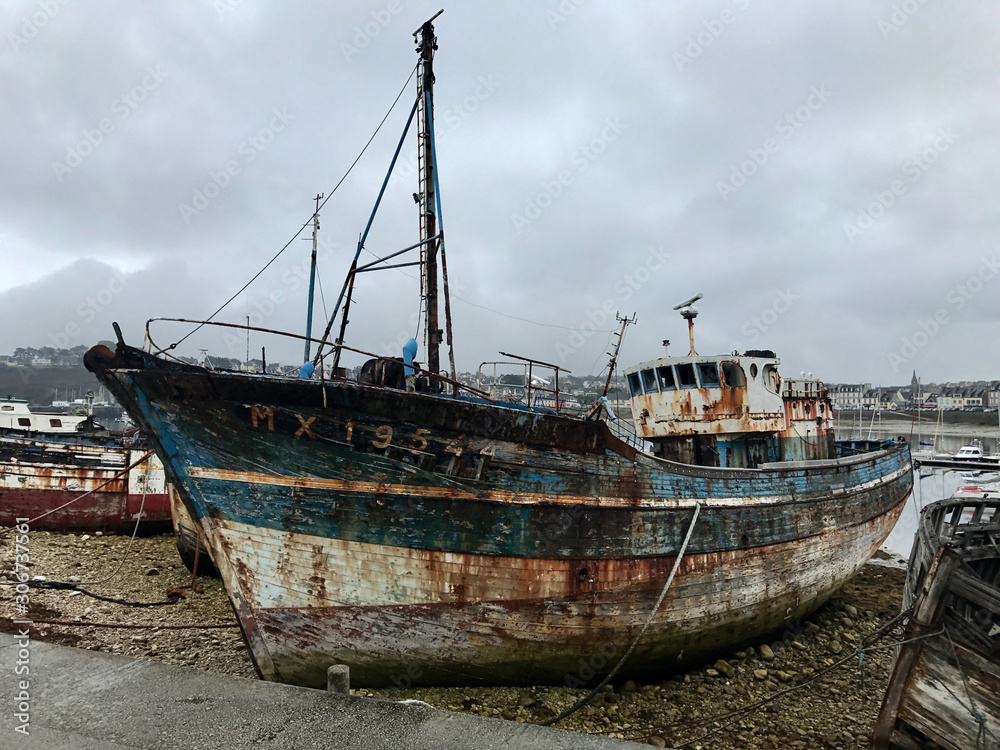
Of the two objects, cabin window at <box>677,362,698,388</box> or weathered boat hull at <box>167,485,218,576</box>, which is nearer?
cabin window at <box>677,362,698,388</box>

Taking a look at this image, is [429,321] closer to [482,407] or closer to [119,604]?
[482,407]

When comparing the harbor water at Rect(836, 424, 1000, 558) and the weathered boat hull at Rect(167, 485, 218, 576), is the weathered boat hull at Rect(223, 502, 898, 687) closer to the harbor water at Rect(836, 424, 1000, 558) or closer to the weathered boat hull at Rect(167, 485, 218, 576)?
the weathered boat hull at Rect(167, 485, 218, 576)

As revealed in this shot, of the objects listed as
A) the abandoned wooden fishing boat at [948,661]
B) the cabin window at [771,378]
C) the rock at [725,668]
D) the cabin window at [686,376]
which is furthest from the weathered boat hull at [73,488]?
the abandoned wooden fishing boat at [948,661]

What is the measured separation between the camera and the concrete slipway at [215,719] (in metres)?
4.20

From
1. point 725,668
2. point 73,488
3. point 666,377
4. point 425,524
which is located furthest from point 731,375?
point 73,488

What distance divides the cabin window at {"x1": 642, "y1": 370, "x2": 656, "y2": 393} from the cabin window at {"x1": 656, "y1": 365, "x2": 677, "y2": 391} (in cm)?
17

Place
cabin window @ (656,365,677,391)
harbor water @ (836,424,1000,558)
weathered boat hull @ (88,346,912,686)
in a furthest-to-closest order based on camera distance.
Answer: harbor water @ (836,424,1000,558), cabin window @ (656,365,677,391), weathered boat hull @ (88,346,912,686)

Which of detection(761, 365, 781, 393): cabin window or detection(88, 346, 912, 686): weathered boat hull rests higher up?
detection(761, 365, 781, 393): cabin window

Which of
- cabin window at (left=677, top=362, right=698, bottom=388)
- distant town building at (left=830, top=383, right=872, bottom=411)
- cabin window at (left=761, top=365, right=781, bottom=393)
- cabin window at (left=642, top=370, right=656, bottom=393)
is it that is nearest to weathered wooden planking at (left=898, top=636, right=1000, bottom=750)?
cabin window at (left=677, top=362, right=698, bottom=388)

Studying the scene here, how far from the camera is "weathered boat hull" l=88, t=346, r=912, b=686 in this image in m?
6.55

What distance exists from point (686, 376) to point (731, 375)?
925 millimetres

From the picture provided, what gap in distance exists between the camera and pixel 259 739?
4.24 meters

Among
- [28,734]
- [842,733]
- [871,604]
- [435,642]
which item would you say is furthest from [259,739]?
[871,604]

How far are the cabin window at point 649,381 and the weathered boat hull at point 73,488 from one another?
A: 15.9 m
